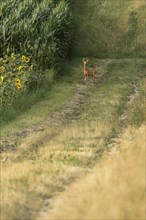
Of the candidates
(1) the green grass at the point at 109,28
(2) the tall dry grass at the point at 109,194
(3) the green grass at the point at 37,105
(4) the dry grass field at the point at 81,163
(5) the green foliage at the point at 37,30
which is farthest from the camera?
(1) the green grass at the point at 109,28

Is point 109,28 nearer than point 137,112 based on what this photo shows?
No

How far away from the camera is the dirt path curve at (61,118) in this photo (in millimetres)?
13146

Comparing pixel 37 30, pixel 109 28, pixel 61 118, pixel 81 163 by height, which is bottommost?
pixel 81 163

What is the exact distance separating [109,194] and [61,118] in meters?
8.71

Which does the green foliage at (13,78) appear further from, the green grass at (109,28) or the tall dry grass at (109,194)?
the green grass at (109,28)

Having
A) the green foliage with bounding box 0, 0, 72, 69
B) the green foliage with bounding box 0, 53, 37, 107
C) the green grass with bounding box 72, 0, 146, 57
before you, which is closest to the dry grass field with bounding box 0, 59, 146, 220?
the green foliage with bounding box 0, 53, 37, 107

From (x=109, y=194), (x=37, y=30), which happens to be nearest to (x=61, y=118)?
(x=37, y=30)

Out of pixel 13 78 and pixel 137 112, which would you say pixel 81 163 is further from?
pixel 13 78

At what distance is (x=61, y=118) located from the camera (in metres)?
15.9

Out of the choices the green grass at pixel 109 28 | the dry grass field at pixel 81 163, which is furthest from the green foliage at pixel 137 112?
the green grass at pixel 109 28

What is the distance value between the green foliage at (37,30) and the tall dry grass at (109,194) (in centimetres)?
1372

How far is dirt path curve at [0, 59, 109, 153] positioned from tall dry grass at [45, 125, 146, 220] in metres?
4.46

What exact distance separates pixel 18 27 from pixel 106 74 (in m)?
4.53

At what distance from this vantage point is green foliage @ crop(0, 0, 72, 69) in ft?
73.2
